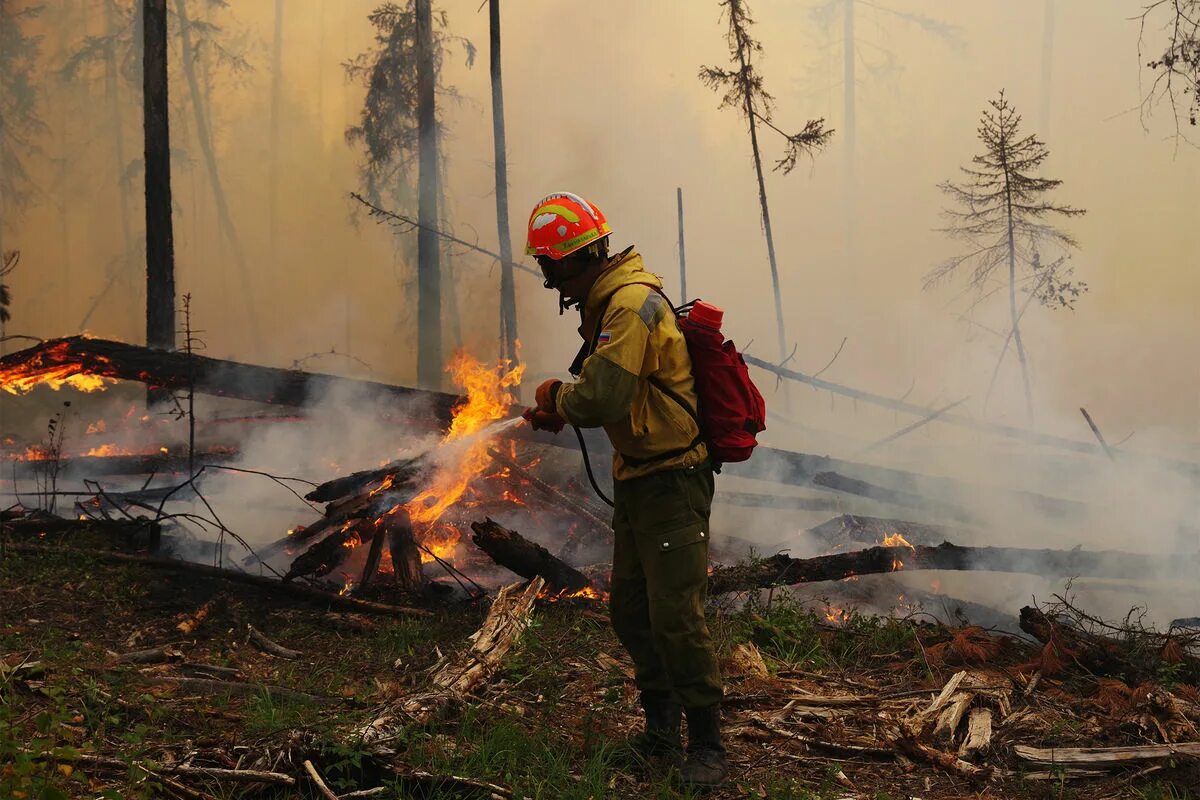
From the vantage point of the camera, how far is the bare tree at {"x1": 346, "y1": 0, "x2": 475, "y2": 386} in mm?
15812

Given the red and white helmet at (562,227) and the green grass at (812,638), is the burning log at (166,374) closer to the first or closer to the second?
the green grass at (812,638)

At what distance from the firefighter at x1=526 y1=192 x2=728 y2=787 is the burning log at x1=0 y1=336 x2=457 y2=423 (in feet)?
18.9

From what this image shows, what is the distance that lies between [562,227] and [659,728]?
2.29 m

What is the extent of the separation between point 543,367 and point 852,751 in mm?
10975

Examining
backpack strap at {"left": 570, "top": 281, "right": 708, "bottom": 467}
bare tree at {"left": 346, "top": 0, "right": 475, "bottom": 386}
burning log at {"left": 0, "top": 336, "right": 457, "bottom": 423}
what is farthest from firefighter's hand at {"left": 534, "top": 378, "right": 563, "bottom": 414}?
bare tree at {"left": 346, "top": 0, "right": 475, "bottom": 386}

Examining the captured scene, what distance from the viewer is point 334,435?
34.3ft

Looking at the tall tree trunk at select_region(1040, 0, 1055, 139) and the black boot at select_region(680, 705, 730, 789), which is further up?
the tall tree trunk at select_region(1040, 0, 1055, 139)

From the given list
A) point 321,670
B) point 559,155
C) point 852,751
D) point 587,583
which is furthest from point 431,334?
point 852,751

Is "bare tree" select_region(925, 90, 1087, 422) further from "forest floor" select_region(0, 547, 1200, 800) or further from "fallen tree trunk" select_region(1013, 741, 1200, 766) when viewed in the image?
"fallen tree trunk" select_region(1013, 741, 1200, 766)

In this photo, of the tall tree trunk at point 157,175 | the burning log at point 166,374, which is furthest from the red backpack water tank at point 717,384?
the tall tree trunk at point 157,175

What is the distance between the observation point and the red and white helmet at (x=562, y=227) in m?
4.07

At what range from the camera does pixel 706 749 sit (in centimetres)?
407

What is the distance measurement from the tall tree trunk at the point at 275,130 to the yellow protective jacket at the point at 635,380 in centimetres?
1380

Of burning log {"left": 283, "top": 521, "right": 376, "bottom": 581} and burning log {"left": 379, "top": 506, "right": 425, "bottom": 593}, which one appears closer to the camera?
burning log {"left": 283, "top": 521, "right": 376, "bottom": 581}
